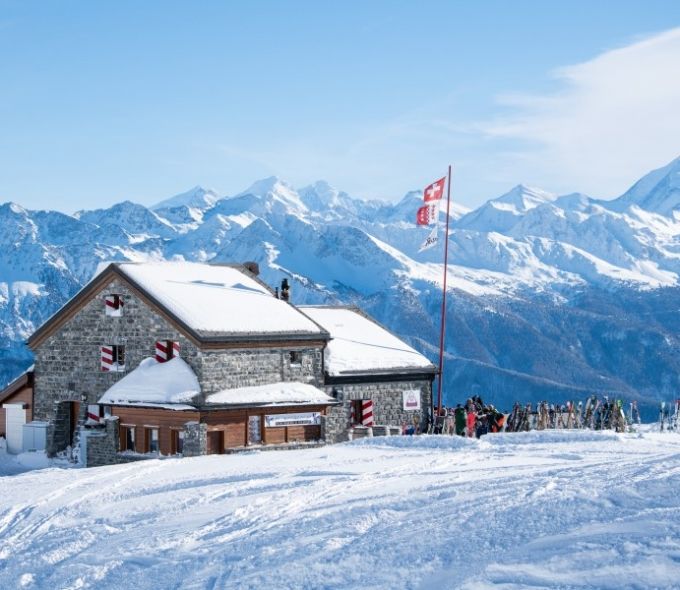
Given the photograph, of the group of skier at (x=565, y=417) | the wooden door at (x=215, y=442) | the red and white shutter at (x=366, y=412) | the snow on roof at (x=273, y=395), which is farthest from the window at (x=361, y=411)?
the wooden door at (x=215, y=442)

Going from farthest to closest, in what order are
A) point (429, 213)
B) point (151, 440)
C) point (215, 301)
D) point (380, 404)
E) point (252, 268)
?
point (252, 268) → point (429, 213) → point (380, 404) → point (215, 301) → point (151, 440)

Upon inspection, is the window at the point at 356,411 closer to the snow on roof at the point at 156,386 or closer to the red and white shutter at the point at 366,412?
the red and white shutter at the point at 366,412

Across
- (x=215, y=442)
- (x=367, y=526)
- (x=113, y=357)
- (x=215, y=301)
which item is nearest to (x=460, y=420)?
(x=215, y=442)

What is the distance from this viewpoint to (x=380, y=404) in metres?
44.3

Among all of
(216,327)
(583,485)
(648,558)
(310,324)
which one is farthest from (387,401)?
(648,558)

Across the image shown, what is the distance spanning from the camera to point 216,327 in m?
39.3

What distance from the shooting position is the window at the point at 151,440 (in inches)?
1518

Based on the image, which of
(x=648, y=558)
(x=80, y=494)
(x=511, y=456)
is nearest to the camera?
(x=648, y=558)

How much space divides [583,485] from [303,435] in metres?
21.8

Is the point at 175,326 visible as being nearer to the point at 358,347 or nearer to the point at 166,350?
the point at 166,350

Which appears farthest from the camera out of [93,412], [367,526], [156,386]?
[93,412]

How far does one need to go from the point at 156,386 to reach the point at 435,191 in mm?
15889

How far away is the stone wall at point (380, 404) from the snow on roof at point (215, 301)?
2.93 m

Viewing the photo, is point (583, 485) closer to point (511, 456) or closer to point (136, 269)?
point (511, 456)
